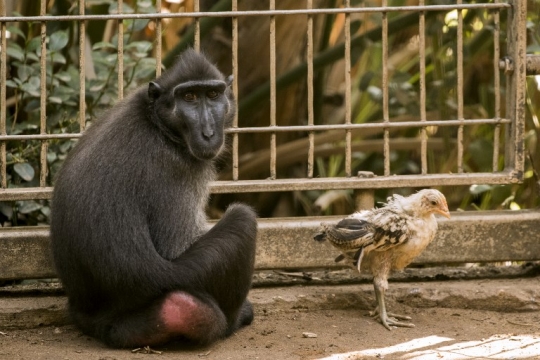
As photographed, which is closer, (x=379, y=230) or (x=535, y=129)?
(x=379, y=230)

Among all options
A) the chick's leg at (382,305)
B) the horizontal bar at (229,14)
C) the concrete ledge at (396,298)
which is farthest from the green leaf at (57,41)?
the chick's leg at (382,305)

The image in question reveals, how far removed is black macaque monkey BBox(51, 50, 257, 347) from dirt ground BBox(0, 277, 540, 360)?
18 cm

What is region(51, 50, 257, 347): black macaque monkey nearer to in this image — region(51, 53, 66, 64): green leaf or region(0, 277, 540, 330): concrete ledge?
region(0, 277, 540, 330): concrete ledge

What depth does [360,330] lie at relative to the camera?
5.08 meters

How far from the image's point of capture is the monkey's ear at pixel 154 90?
4.81 m

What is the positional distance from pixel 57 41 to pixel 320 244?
→ 2266mm

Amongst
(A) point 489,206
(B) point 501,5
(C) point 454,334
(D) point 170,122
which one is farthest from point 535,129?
(D) point 170,122

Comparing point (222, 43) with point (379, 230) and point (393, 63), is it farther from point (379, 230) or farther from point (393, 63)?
point (379, 230)

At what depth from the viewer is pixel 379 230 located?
4.85m

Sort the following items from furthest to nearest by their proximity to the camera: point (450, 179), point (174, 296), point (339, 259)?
1. point (450, 179)
2. point (339, 259)
3. point (174, 296)

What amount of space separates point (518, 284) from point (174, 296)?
2408 mm

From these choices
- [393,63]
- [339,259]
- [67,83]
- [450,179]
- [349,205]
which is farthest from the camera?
[393,63]

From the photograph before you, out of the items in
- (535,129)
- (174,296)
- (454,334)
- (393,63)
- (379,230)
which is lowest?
(454,334)

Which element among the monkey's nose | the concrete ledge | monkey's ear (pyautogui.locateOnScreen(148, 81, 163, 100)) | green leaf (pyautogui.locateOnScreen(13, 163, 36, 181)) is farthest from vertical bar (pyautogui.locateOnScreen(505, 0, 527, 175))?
green leaf (pyautogui.locateOnScreen(13, 163, 36, 181))
